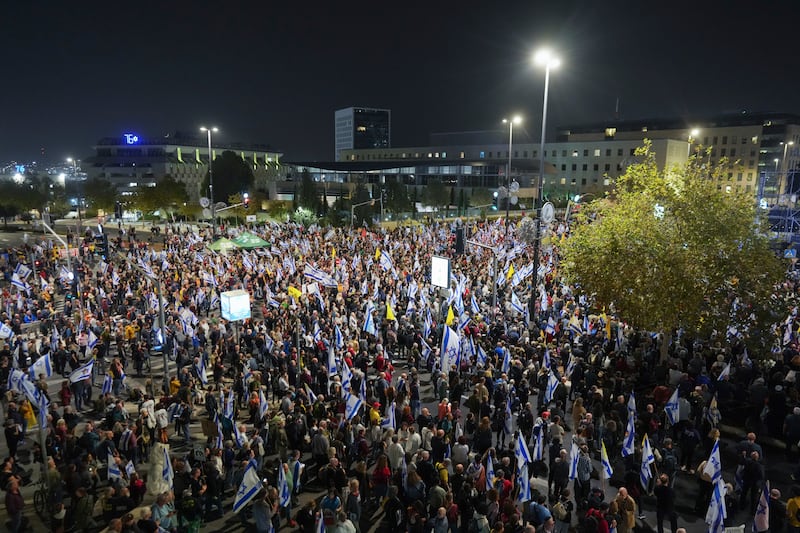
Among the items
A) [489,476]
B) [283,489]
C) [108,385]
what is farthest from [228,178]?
[489,476]

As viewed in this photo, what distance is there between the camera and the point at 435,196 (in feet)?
268

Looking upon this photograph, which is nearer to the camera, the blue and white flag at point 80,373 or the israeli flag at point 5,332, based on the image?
the blue and white flag at point 80,373

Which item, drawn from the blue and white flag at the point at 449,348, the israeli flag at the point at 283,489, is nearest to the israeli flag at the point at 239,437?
the israeli flag at the point at 283,489

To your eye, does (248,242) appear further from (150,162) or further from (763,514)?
(150,162)

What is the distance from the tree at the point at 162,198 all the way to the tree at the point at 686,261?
66.6 meters

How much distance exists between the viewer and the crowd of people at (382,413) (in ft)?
32.7

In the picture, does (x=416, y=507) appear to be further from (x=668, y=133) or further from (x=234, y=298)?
(x=668, y=133)

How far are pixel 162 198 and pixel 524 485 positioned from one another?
71.3 metres

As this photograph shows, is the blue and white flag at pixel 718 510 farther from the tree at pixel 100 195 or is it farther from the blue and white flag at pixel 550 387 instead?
the tree at pixel 100 195

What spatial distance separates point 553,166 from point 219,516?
99.5 metres

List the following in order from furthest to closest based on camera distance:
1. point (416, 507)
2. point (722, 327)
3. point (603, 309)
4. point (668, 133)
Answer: point (668, 133)
point (603, 309)
point (722, 327)
point (416, 507)

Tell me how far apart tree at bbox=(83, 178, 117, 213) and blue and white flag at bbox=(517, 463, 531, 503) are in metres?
79.8

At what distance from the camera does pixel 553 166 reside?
334ft

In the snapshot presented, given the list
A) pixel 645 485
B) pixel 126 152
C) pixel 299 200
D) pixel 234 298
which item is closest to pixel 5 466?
pixel 234 298
